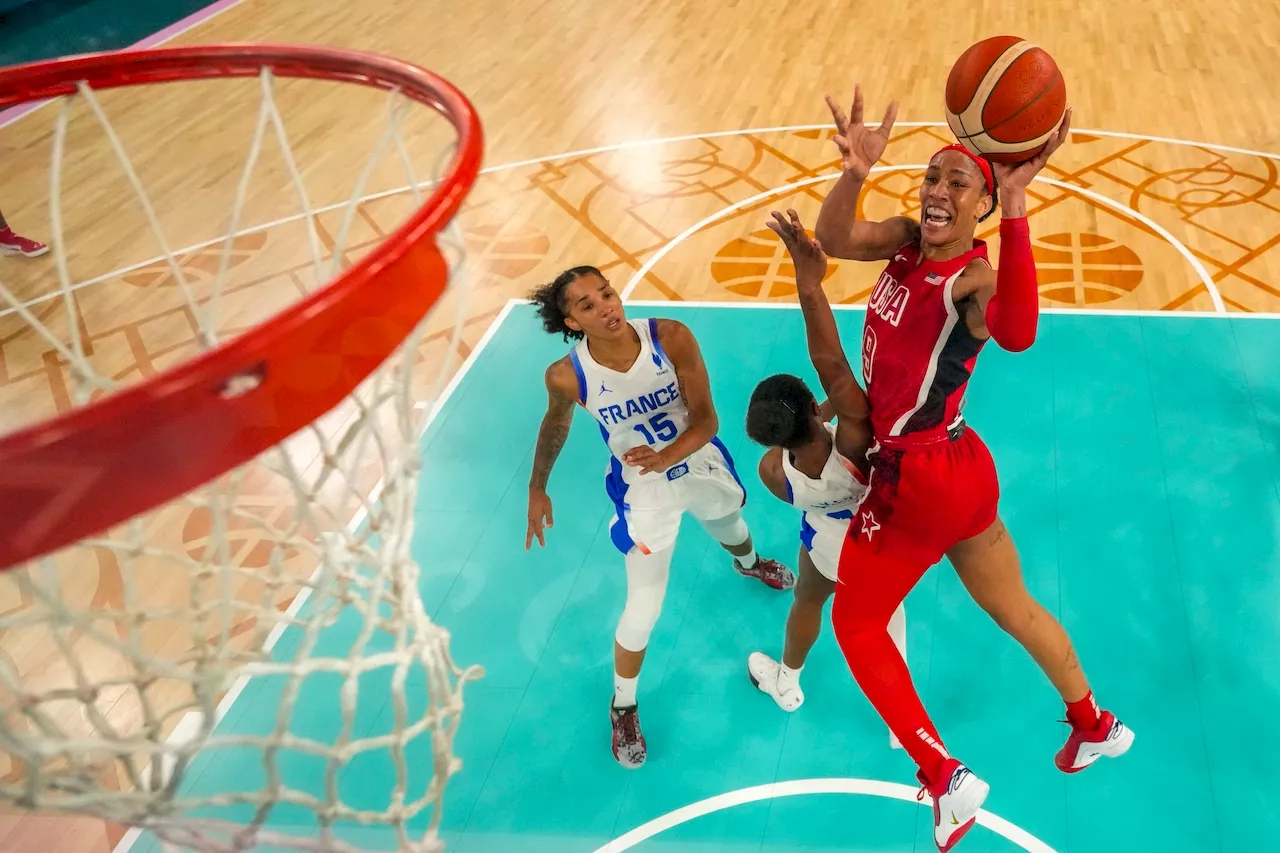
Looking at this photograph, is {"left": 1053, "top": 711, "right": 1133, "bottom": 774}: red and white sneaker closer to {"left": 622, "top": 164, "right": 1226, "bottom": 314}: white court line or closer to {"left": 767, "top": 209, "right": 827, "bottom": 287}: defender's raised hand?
{"left": 767, "top": 209, "right": 827, "bottom": 287}: defender's raised hand

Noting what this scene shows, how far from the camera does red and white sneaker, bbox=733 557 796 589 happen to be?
142 inches

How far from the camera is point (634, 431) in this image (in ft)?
9.82

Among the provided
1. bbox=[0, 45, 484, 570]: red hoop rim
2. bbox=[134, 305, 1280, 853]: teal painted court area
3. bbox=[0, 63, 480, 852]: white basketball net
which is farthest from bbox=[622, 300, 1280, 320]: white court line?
bbox=[0, 45, 484, 570]: red hoop rim

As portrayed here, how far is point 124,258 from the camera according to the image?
6.29 m

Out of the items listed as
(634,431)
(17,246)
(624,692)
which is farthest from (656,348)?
(17,246)

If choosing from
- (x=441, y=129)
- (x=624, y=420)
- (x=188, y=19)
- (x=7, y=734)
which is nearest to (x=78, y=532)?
(x=7, y=734)

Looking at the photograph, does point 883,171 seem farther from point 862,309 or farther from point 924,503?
point 924,503

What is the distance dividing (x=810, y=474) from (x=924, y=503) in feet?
1.05

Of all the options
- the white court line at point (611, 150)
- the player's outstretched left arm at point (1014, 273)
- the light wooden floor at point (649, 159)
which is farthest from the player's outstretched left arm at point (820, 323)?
the white court line at point (611, 150)

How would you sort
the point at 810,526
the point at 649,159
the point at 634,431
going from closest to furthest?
the point at 810,526
the point at 634,431
the point at 649,159

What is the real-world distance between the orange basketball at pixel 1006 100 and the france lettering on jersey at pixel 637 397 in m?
0.97

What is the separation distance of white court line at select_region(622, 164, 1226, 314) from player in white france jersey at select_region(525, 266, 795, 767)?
8.01ft

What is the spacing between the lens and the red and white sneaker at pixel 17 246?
628 cm

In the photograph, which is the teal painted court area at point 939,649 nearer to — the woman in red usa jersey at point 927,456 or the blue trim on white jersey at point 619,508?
the woman in red usa jersey at point 927,456
